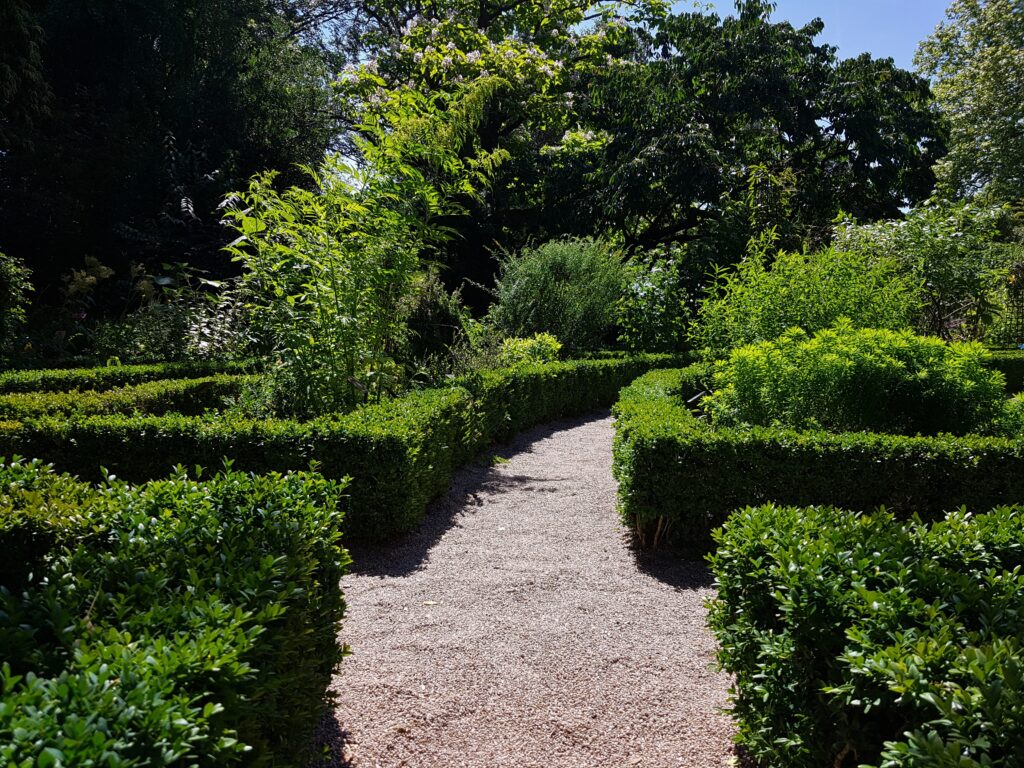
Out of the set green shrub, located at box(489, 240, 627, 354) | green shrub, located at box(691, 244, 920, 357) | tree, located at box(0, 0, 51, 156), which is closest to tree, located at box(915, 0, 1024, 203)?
green shrub, located at box(489, 240, 627, 354)

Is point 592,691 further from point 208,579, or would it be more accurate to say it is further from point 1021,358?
point 1021,358

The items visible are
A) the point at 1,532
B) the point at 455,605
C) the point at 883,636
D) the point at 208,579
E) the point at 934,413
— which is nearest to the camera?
the point at 883,636

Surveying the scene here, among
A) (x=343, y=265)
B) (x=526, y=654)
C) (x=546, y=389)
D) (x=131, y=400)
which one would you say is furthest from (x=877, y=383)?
(x=131, y=400)

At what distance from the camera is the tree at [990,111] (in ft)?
72.9

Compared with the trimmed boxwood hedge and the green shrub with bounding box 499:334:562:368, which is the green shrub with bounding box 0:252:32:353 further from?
the green shrub with bounding box 499:334:562:368

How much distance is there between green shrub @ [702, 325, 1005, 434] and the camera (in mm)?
5035

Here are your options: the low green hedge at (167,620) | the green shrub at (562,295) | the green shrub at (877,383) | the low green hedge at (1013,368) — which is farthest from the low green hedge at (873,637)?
the green shrub at (562,295)

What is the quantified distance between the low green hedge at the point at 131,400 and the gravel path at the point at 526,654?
3057mm

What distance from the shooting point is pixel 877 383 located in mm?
5105

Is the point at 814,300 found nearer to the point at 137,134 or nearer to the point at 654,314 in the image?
the point at 654,314

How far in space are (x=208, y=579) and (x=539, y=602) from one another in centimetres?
237

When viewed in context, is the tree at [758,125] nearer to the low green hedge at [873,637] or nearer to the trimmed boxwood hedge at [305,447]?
the trimmed boxwood hedge at [305,447]

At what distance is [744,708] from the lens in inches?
95.4

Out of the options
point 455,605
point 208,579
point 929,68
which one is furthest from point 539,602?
point 929,68
